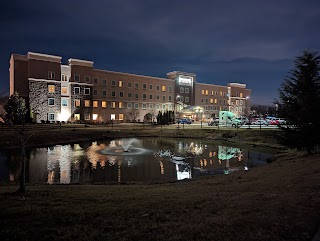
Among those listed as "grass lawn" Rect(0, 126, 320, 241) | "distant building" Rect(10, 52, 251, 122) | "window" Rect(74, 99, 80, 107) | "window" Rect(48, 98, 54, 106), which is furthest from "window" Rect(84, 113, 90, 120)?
"grass lawn" Rect(0, 126, 320, 241)

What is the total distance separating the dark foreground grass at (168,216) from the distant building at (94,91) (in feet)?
147

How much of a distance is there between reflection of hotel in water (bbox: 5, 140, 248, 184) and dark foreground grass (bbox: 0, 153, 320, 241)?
780cm

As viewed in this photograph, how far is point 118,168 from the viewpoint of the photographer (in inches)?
749

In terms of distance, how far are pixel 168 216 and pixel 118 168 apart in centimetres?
1297

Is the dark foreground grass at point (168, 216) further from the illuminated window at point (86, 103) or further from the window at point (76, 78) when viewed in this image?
the window at point (76, 78)

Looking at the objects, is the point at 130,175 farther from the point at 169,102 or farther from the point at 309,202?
the point at 169,102

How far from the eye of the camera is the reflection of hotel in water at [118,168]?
16.4m

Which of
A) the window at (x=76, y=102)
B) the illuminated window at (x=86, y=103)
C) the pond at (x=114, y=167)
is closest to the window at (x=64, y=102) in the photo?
the window at (x=76, y=102)

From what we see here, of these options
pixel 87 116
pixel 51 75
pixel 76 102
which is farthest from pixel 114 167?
pixel 87 116

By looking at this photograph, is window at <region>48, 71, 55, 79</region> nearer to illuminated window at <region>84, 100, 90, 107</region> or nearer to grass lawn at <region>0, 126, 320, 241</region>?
illuminated window at <region>84, 100, 90, 107</region>

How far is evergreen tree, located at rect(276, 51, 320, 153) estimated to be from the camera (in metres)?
17.1

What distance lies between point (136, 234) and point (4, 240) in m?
2.58

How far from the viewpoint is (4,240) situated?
4.95 metres

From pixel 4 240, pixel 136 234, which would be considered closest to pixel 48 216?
pixel 4 240
